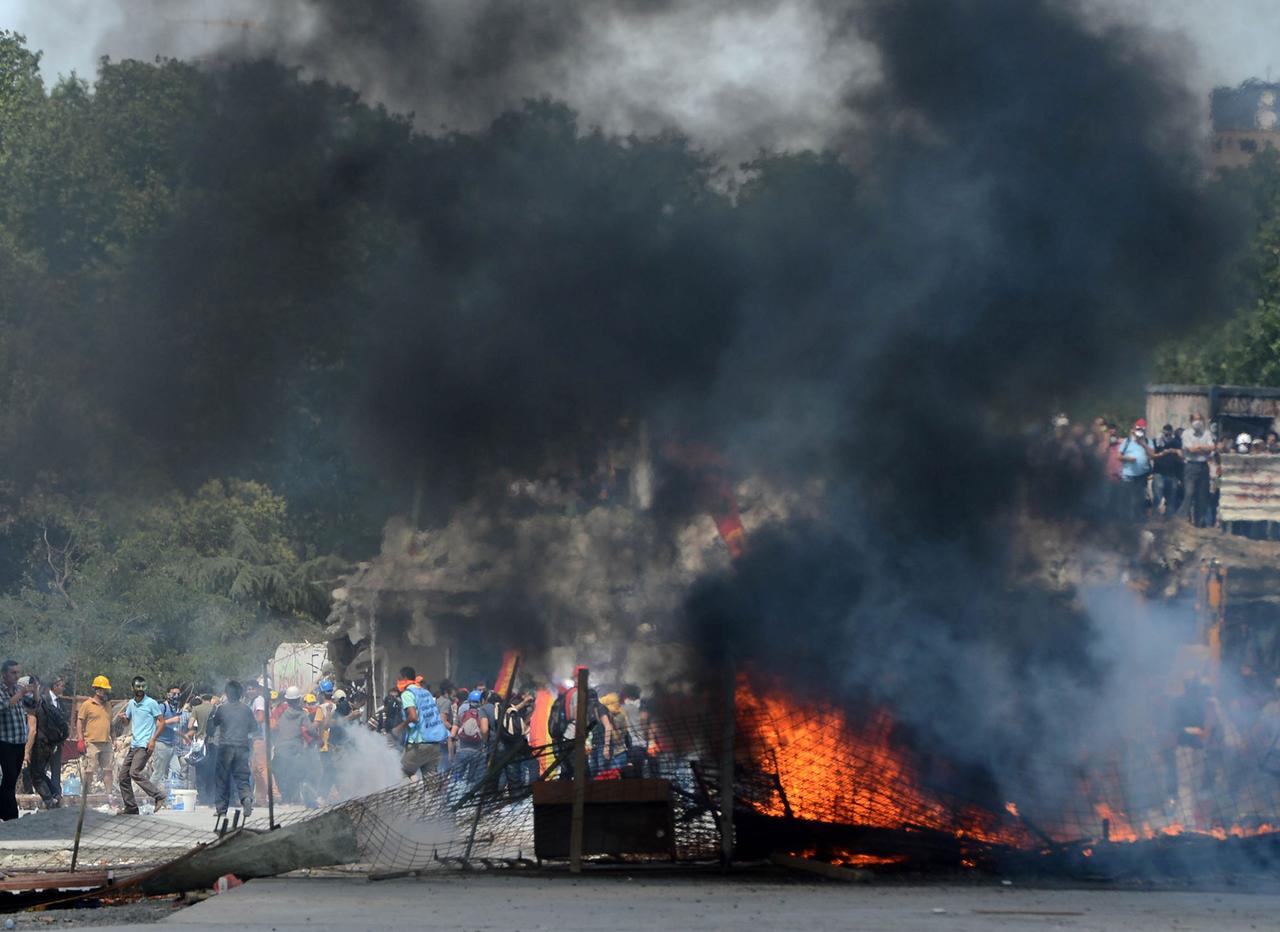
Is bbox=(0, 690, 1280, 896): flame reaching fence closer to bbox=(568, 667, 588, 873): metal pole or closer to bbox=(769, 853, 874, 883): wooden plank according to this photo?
bbox=(769, 853, 874, 883): wooden plank

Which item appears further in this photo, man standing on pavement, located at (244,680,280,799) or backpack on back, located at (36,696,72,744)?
man standing on pavement, located at (244,680,280,799)

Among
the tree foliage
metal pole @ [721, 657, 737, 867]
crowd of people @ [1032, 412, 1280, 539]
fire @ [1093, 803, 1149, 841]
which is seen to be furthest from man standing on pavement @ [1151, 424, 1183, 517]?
metal pole @ [721, 657, 737, 867]

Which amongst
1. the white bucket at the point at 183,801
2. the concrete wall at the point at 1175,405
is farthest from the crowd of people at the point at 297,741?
the concrete wall at the point at 1175,405

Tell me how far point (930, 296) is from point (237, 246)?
618cm

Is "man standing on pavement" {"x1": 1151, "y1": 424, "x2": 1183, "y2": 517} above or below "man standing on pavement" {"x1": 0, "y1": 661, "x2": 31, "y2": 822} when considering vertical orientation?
above

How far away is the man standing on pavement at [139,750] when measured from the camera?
18562 mm

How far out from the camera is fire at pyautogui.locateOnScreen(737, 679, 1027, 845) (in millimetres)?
12617

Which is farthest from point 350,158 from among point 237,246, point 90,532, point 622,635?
point 90,532

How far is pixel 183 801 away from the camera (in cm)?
2105

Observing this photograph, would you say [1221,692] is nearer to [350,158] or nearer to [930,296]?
[930,296]

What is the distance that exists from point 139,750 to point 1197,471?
13986 mm

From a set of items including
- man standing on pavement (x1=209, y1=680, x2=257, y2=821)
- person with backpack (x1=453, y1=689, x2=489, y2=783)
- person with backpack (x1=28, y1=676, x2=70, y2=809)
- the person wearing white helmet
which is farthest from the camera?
the person wearing white helmet

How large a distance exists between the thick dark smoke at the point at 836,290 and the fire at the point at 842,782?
420 millimetres

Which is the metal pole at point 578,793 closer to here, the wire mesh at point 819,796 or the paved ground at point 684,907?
the paved ground at point 684,907
